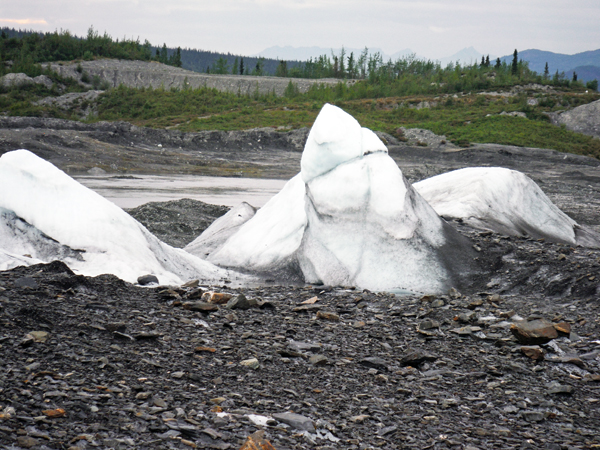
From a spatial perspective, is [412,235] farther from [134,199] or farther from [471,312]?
[134,199]

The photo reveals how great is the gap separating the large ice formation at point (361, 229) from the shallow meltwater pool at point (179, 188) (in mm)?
9903

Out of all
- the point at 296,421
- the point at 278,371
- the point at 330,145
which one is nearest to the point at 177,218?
the point at 330,145

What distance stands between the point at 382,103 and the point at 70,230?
49.9 metres

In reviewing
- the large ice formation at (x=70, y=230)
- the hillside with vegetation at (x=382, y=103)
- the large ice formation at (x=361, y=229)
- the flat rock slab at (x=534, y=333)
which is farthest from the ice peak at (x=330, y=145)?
the hillside with vegetation at (x=382, y=103)

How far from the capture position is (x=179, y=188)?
23.5 m

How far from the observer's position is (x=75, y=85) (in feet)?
223

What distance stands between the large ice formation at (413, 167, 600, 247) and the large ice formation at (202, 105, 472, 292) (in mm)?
1982

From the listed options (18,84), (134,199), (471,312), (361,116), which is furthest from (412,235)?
(18,84)

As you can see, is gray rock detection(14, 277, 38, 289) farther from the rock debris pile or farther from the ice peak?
the ice peak

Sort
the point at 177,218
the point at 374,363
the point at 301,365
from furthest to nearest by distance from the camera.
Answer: the point at 177,218 < the point at 374,363 < the point at 301,365

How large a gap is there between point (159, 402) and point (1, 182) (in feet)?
19.8

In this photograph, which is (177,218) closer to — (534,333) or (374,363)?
(374,363)

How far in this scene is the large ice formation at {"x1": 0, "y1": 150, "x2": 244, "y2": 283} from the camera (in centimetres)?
808

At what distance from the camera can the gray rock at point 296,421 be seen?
3.77m
